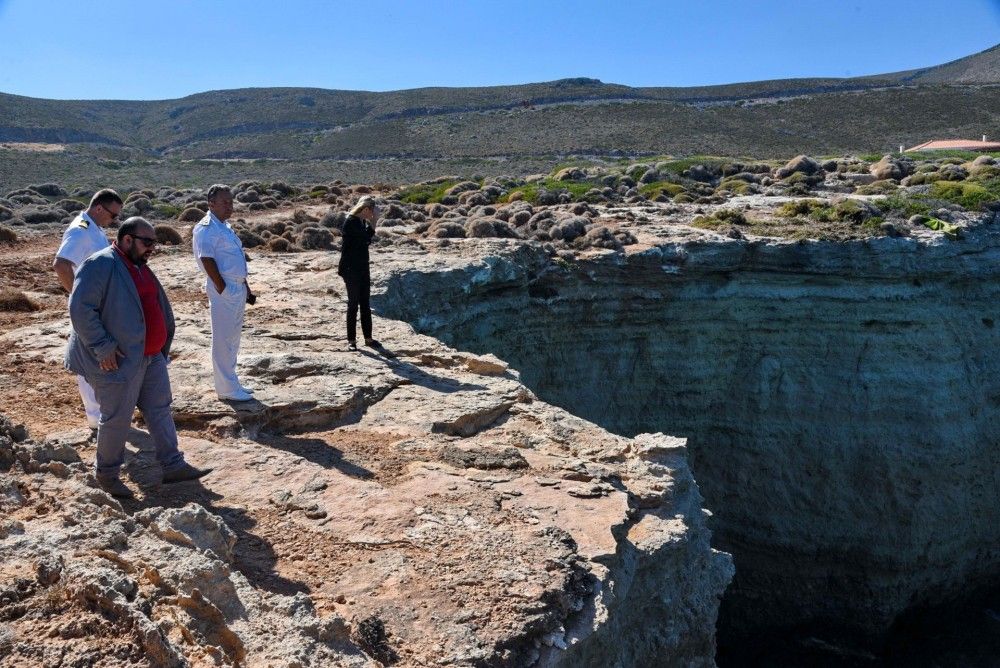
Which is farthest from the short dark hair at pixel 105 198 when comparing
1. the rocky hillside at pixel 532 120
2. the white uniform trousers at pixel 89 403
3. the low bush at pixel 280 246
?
the rocky hillside at pixel 532 120

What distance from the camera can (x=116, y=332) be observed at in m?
4.82

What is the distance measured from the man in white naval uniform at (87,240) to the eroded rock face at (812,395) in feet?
28.9

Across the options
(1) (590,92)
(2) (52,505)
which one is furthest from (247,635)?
(1) (590,92)

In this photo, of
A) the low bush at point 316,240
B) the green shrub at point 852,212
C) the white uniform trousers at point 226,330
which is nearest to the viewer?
the white uniform trousers at point 226,330

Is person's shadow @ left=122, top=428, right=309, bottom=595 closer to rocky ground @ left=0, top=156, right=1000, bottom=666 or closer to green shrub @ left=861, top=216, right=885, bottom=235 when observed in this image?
rocky ground @ left=0, top=156, right=1000, bottom=666

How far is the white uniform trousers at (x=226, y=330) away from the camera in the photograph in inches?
256

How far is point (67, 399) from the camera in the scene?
671cm

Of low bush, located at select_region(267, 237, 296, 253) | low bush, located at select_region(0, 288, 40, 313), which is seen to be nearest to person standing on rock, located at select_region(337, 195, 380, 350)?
low bush, located at select_region(0, 288, 40, 313)

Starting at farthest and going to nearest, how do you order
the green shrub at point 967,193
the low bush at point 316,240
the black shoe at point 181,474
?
the green shrub at point 967,193
the low bush at point 316,240
the black shoe at point 181,474

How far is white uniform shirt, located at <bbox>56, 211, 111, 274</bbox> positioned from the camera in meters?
6.12

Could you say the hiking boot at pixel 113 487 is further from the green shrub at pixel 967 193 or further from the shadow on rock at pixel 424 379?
the green shrub at pixel 967 193

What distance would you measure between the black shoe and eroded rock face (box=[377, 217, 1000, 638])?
9206 mm

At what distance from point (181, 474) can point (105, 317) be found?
1112 millimetres

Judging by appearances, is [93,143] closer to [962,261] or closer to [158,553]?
[962,261]
